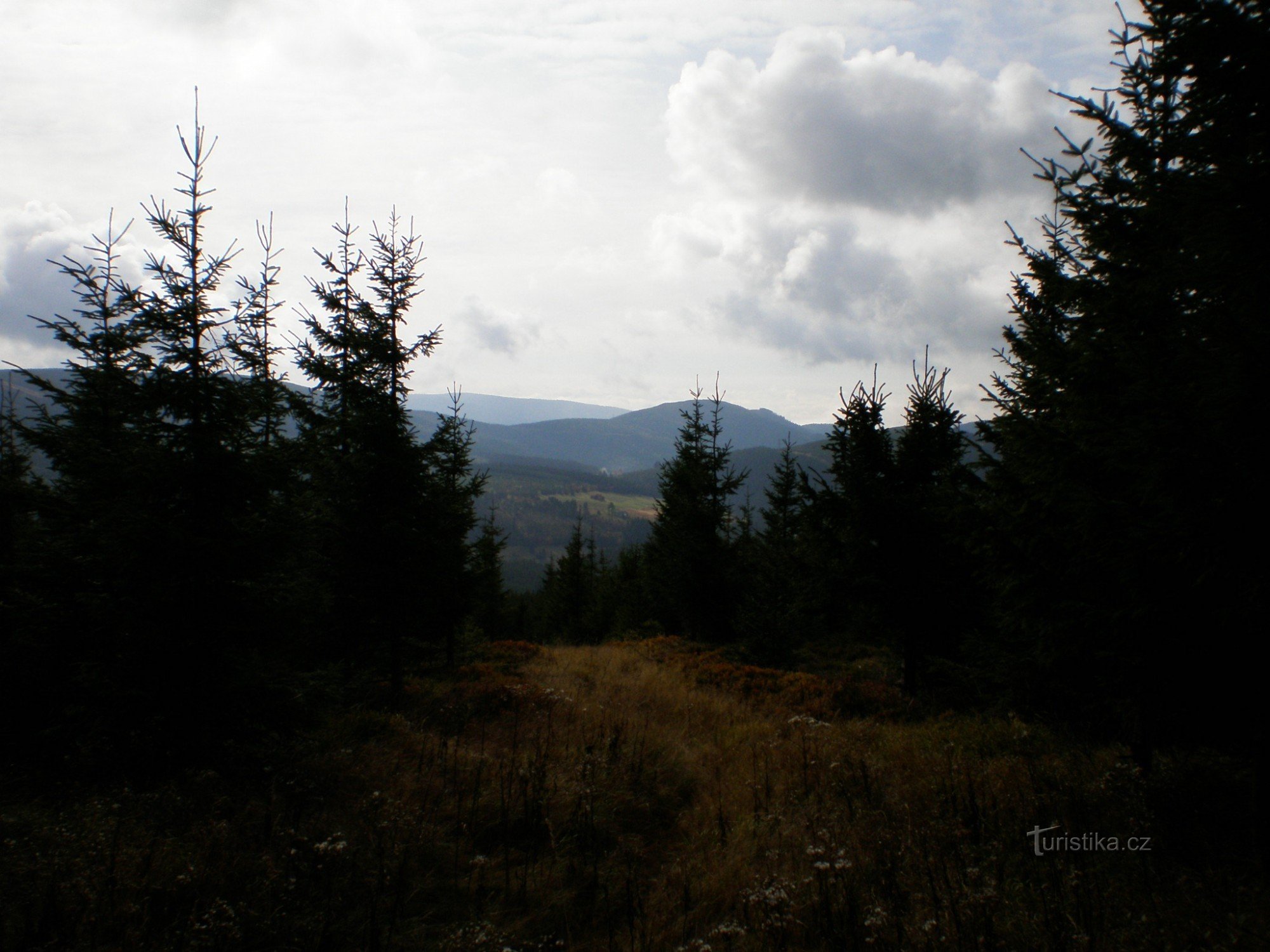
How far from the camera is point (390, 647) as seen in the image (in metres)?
10.7

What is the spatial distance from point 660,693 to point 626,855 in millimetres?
→ 5949

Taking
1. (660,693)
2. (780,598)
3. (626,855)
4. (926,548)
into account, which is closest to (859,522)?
(926,548)

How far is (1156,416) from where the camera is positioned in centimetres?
379

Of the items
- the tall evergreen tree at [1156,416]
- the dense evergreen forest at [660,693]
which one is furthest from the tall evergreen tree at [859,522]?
the tall evergreen tree at [1156,416]

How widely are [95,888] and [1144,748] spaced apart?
8939 mm

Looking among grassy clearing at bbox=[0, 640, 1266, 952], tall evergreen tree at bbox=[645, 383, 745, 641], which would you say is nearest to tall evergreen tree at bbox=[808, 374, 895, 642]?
grassy clearing at bbox=[0, 640, 1266, 952]

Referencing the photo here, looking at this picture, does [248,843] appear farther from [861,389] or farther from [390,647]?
[861,389]

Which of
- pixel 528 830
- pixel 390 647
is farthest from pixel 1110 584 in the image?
pixel 390 647

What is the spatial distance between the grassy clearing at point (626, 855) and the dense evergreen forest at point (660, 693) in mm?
37

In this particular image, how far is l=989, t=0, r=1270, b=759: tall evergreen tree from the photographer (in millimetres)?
3582

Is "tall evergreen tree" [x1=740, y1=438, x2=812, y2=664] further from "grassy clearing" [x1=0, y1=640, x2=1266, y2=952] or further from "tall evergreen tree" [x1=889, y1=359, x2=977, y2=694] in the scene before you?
"grassy clearing" [x1=0, y1=640, x2=1266, y2=952]

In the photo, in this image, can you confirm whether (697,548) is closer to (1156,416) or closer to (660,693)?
(660,693)

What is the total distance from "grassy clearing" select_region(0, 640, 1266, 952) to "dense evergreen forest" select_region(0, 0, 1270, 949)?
0.04 meters

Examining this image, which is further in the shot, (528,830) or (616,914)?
(528,830)
